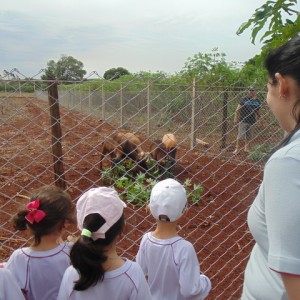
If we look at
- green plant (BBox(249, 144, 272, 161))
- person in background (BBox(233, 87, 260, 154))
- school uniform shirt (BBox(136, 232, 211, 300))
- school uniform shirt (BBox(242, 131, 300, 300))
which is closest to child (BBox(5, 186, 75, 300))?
school uniform shirt (BBox(136, 232, 211, 300))

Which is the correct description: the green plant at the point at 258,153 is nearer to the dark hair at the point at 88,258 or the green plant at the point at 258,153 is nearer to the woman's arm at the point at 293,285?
the dark hair at the point at 88,258

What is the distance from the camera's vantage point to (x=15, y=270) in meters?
1.69

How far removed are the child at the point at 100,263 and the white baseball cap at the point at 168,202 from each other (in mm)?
369

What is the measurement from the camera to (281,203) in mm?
937

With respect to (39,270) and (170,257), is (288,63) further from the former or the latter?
(39,270)

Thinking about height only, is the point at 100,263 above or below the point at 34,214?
below

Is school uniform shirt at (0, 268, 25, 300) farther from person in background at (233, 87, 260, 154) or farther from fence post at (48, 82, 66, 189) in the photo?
person in background at (233, 87, 260, 154)

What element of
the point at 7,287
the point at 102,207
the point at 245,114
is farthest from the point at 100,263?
the point at 245,114

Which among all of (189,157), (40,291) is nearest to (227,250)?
(40,291)

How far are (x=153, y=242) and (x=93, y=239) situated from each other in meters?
0.49

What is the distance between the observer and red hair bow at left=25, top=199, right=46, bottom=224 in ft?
5.41

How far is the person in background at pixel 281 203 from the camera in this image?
0.93 metres

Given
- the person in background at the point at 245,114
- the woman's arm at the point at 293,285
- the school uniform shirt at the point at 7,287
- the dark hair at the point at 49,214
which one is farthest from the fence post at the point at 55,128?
the woman's arm at the point at 293,285

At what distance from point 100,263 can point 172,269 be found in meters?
0.53
